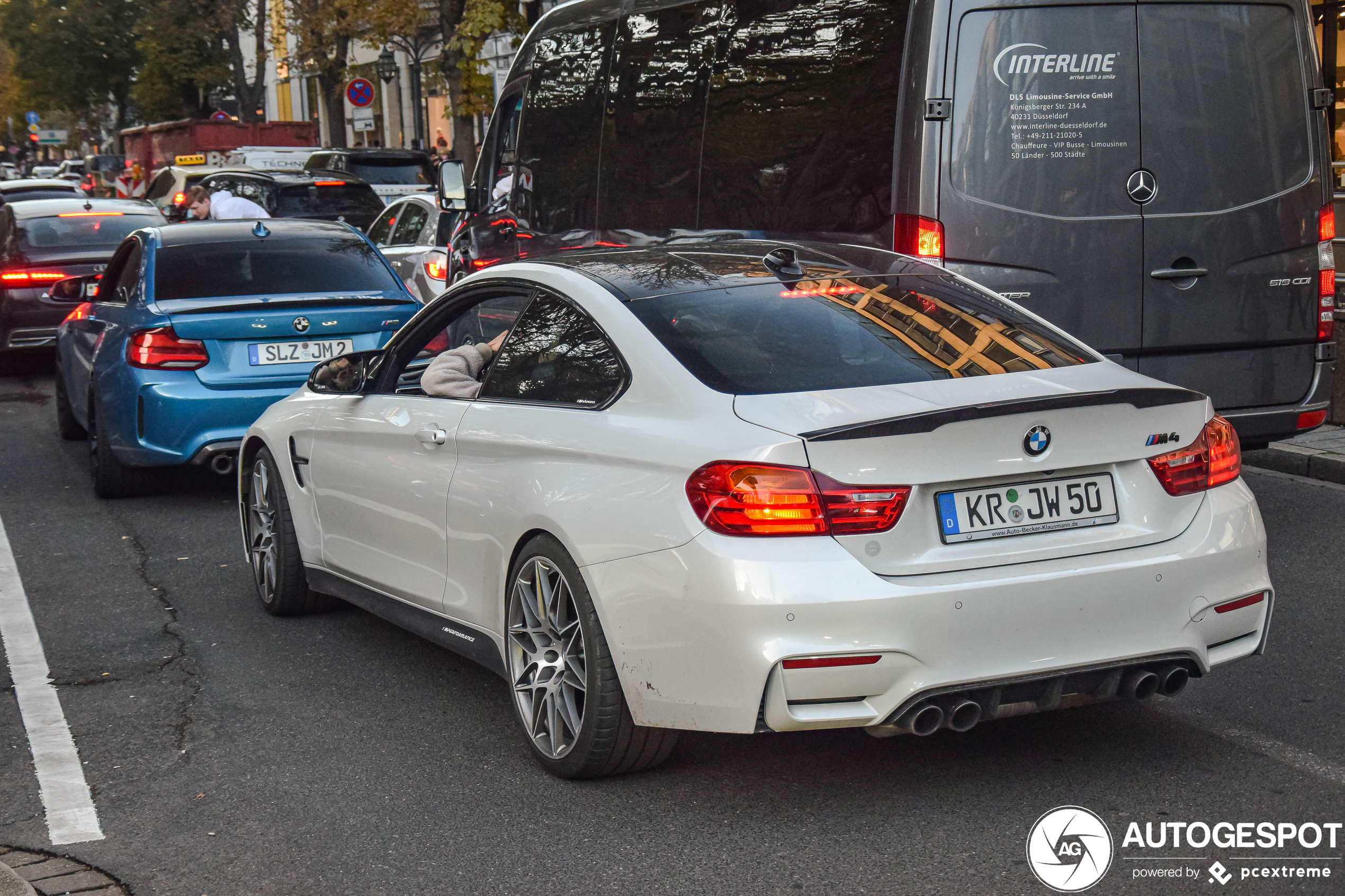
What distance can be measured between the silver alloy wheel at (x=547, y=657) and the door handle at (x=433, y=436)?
654 millimetres

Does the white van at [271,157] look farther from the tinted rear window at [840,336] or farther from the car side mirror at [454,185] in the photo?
the tinted rear window at [840,336]

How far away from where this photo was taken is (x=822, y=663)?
12.3 ft

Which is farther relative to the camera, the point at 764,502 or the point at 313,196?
the point at 313,196

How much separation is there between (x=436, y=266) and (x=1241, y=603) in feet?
34.3

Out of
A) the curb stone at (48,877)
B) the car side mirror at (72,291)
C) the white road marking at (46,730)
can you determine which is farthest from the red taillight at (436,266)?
the curb stone at (48,877)

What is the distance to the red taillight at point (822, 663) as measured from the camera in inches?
147

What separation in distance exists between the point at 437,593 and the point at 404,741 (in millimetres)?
469

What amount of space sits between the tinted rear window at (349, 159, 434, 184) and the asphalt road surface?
19443mm

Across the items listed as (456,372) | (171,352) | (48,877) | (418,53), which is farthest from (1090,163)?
(418,53)

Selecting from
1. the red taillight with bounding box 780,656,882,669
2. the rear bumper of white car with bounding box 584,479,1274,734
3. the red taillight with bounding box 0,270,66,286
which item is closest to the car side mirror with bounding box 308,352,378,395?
the rear bumper of white car with bounding box 584,479,1274,734

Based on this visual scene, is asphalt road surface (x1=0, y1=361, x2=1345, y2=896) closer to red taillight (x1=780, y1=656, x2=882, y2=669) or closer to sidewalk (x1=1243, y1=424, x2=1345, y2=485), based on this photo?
red taillight (x1=780, y1=656, x2=882, y2=669)

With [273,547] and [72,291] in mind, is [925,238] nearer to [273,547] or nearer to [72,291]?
[273,547]

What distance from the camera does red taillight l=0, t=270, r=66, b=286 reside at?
1442 cm

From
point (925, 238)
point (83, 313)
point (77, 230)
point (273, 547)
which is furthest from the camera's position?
point (77, 230)
